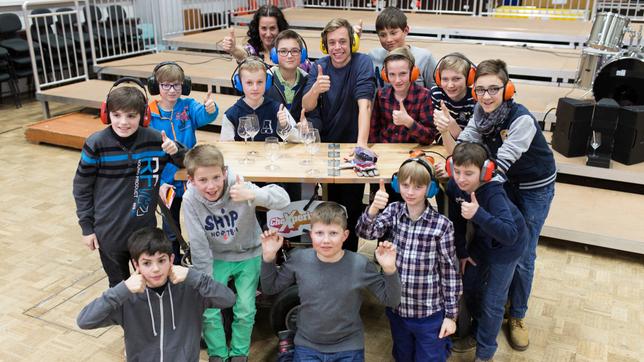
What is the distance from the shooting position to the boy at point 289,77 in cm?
330

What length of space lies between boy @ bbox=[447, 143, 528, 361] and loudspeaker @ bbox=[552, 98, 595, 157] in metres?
2.20

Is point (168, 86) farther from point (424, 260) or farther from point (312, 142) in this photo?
point (424, 260)

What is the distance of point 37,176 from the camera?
5.36 metres

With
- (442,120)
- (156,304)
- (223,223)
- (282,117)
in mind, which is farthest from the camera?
(282,117)

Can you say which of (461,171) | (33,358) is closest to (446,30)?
(461,171)

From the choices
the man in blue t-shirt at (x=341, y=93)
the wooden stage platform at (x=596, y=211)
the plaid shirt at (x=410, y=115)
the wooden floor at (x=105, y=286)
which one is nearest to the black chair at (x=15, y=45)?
the wooden floor at (x=105, y=286)

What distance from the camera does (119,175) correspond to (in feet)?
8.92

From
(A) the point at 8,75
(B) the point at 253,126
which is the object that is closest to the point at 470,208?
(B) the point at 253,126

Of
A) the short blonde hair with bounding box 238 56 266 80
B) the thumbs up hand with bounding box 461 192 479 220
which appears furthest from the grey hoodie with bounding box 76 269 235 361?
the short blonde hair with bounding box 238 56 266 80

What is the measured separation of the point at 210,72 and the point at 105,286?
3.78 meters

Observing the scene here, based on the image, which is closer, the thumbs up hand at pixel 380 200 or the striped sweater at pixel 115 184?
the thumbs up hand at pixel 380 200

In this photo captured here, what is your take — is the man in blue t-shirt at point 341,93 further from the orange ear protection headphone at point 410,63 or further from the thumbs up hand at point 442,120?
the thumbs up hand at point 442,120

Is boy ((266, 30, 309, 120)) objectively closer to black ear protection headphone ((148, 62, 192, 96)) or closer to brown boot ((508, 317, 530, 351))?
black ear protection headphone ((148, 62, 192, 96))

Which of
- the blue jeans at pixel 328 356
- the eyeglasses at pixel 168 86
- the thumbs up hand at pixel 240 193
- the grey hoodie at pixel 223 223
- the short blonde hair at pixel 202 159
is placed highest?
the eyeglasses at pixel 168 86
